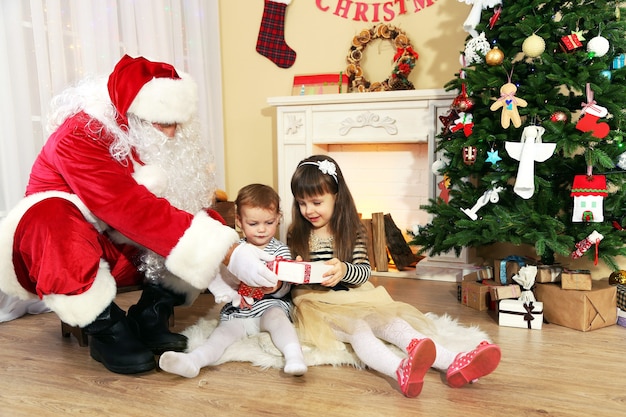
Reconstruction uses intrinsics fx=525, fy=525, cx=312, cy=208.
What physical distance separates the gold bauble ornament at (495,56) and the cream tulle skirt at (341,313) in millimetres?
1263

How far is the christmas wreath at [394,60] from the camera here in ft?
11.3

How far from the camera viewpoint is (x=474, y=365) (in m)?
1.59

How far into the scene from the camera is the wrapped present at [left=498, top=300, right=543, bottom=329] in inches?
89.4

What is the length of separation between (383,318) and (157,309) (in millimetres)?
882

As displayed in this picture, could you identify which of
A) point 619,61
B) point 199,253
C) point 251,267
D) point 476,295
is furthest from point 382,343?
point 619,61

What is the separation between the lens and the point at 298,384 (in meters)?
1.71

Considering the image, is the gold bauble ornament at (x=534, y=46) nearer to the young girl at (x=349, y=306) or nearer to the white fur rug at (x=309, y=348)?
the young girl at (x=349, y=306)

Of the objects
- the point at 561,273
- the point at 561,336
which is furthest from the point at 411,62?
the point at 561,336

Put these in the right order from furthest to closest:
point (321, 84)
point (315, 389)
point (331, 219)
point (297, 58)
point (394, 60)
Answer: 1. point (297, 58)
2. point (321, 84)
3. point (394, 60)
4. point (331, 219)
5. point (315, 389)

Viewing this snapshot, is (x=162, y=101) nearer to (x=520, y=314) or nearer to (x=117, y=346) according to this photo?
(x=117, y=346)

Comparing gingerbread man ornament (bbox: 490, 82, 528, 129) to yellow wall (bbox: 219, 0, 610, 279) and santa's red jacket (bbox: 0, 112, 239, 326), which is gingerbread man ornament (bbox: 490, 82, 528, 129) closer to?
yellow wall (bbox: 219, 0, 610, 279)

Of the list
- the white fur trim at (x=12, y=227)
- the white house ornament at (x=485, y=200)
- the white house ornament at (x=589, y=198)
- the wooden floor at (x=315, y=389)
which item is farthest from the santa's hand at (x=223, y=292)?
the white house ornament at (x=589, y=198)

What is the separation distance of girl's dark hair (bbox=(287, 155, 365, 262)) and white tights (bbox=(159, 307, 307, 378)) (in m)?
0.31

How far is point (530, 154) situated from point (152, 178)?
65.3 inches
